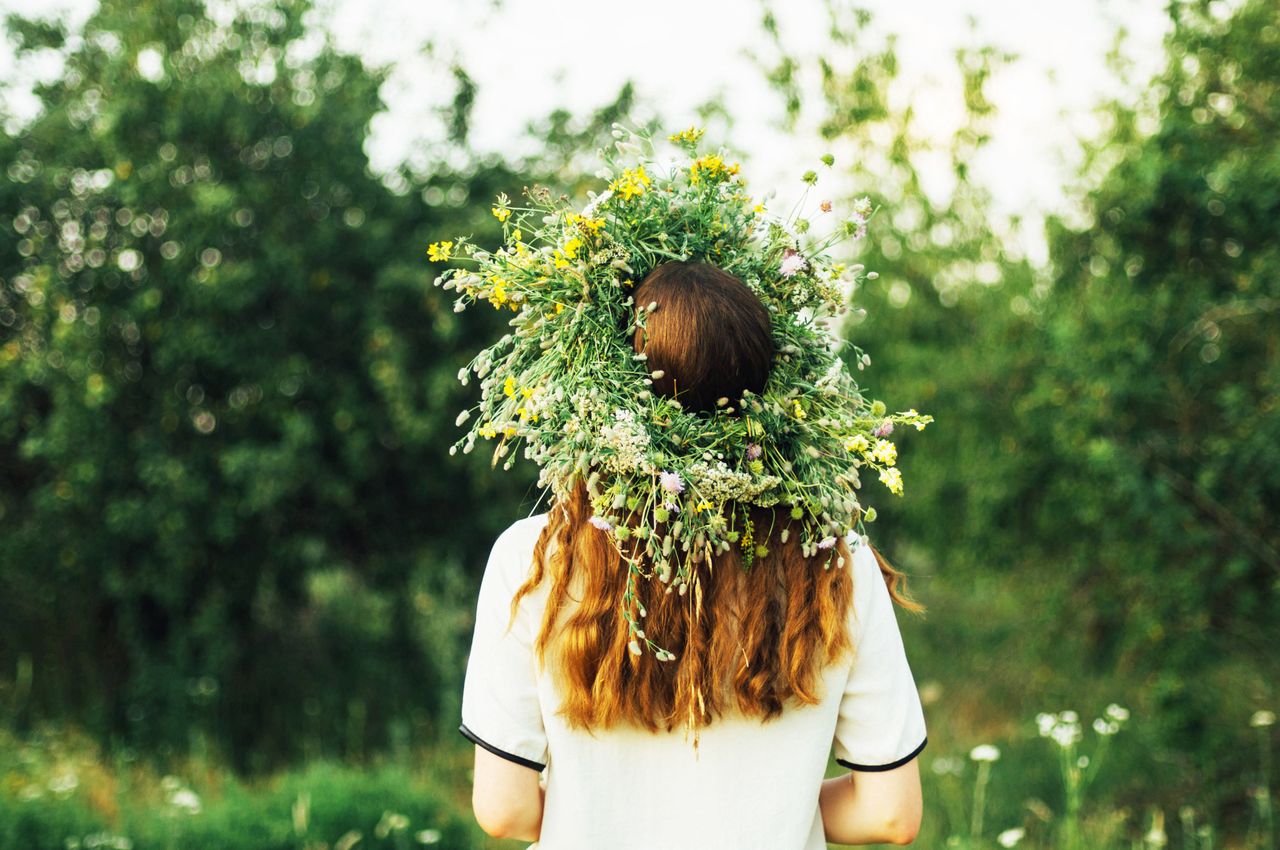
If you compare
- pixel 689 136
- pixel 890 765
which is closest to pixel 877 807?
pixel 890 765

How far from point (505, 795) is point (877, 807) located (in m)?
0.64

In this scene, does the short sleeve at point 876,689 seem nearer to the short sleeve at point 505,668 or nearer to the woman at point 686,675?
the woman at point 686,675

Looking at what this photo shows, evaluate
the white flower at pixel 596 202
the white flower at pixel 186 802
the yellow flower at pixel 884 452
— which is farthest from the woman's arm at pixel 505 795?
the white flower at pixel 186 802

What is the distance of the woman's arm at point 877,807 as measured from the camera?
1913mm

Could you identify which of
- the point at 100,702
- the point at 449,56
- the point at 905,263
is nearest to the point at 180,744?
the point at 100,702

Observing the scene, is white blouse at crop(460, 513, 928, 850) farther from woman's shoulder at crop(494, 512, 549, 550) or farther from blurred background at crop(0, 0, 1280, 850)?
blurred background at crop(0, 0, 1280, 850)

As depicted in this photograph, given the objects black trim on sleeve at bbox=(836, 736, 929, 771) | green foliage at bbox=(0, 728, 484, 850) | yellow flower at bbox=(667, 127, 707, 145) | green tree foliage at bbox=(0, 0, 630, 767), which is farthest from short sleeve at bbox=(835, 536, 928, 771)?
green tree foliage at bbox=(0, 0, 630, 767)

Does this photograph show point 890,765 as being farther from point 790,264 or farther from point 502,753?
point 790,264

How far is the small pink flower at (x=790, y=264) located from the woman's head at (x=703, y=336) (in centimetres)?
18

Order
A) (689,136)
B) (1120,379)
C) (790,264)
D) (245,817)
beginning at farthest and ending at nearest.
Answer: (1120,379) → (245,817) → (689,136) → (790,264)

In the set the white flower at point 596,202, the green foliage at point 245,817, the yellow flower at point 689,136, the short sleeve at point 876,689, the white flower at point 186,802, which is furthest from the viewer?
the green foliage at point 245,817

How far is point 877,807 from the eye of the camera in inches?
75.7

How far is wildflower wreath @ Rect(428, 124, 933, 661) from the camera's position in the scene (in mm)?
1752

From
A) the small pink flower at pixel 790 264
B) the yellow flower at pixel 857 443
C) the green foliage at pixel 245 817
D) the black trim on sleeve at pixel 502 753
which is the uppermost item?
the small pink flower at pixel 790 264
